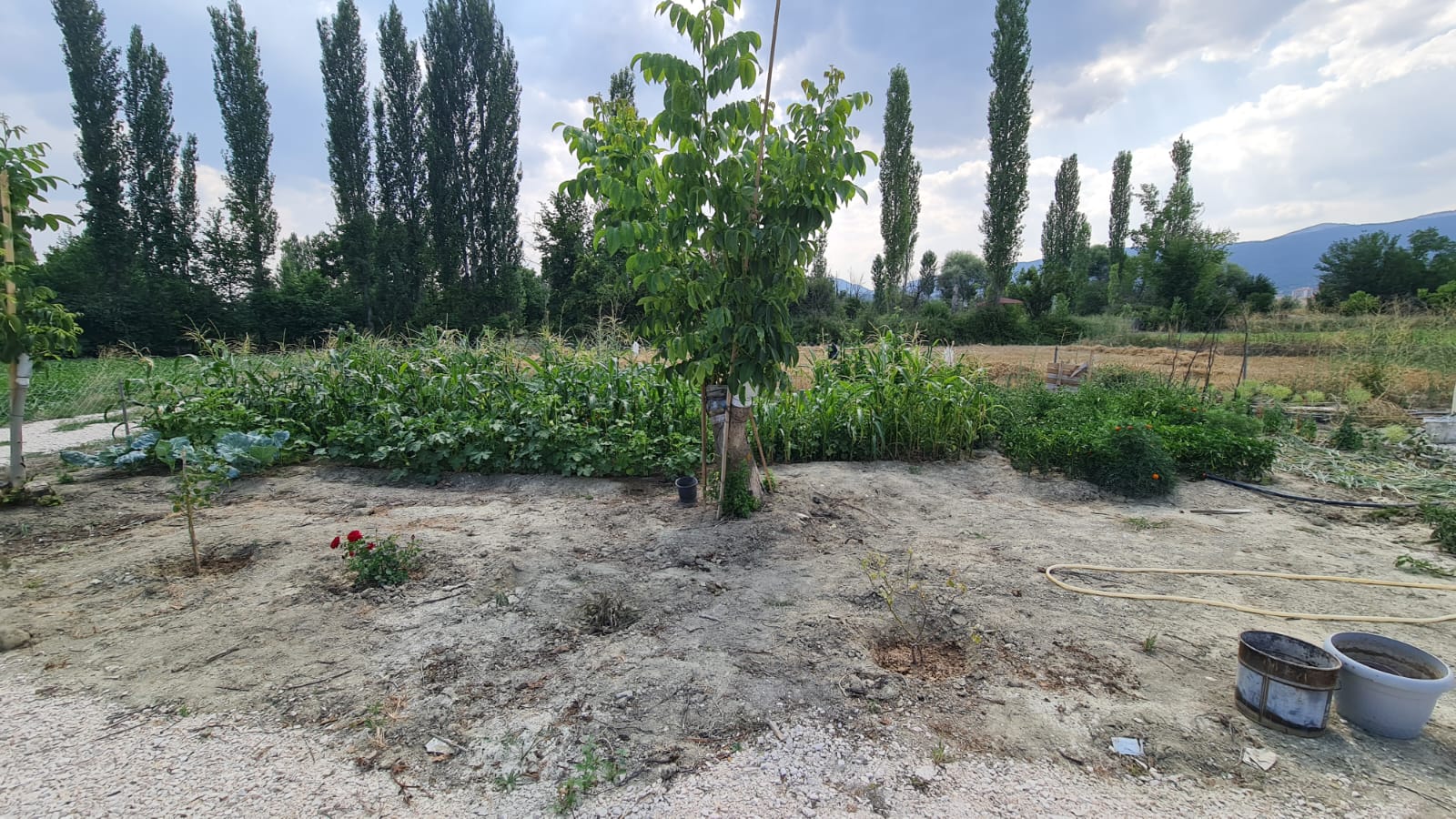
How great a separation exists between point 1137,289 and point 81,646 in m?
42.7

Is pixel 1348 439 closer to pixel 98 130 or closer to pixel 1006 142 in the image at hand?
pixel 1006 142

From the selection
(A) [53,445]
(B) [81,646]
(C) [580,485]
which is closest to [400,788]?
(B) [81,646]

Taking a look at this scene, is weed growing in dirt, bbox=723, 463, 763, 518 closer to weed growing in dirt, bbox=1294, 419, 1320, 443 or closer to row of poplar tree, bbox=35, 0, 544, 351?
weed growing in dirt, bbox=1294, 419, 1320, 443

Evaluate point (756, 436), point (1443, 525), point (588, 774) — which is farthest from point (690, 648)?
point (1443, 525)

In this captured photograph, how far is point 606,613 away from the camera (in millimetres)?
2652

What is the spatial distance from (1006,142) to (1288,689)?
28.5 metres

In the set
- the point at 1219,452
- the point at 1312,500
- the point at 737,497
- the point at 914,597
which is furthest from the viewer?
the point at 1219,452

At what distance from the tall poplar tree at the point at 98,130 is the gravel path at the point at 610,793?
26.5 meters

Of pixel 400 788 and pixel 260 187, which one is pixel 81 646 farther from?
pixel 260 187

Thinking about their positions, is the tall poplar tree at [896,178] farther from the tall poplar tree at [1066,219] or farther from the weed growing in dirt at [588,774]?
the weed growing in dirt at [588,774]

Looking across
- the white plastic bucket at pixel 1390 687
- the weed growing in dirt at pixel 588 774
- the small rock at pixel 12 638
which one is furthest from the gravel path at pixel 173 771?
the white plastic bucket at pixel 1390 687

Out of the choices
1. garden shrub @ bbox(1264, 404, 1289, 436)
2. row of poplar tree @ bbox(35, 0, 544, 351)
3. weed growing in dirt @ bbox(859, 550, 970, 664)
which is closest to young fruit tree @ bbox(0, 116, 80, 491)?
weed growing in dirt @ bbox(859, 550, 970, 664)

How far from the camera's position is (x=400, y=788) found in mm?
1718

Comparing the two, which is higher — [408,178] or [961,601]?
[408,178]
